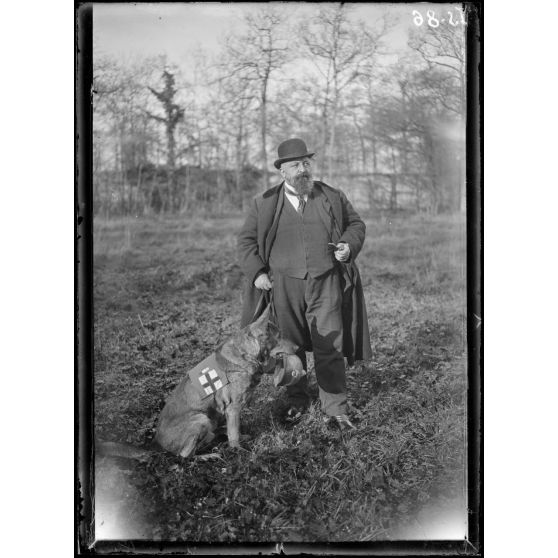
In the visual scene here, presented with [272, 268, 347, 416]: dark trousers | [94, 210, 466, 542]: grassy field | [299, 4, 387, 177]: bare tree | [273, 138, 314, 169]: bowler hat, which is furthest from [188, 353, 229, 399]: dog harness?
[299, 4, 387, 177]: bare tree

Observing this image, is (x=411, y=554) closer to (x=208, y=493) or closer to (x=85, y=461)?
(x=208, y=493)

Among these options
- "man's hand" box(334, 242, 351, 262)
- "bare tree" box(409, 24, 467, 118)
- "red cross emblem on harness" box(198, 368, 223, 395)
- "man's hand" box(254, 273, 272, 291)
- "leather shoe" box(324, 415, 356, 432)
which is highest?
"bare tree" box(409, 24, 467, 118)

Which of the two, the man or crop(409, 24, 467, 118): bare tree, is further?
crop(409, 24, 467, 118): bare tree

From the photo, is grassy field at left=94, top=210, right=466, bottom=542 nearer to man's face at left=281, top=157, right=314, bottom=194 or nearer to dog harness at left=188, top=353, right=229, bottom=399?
dog harness at left=188, top=353, right=229, bottom=399

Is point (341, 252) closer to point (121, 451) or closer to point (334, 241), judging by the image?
point (334, 241)

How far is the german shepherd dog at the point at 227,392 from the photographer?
16.6ft

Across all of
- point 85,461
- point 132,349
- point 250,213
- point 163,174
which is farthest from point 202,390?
point 163,174

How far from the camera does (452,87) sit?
534cm

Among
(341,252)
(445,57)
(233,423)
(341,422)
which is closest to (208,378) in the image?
(233,423)

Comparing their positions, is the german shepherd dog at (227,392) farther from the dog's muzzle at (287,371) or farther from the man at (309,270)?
the man at (309,270)

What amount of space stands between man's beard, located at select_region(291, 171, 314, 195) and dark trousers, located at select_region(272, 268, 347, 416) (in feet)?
2.29

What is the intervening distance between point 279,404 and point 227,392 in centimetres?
46

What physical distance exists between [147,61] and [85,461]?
11.1 ft

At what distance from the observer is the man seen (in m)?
5.19
